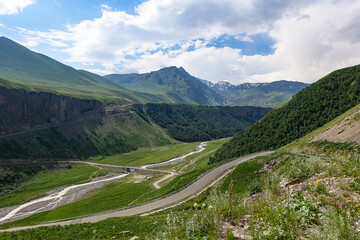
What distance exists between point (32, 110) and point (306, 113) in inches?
7462

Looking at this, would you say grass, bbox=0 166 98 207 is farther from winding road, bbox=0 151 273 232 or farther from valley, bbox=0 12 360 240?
winding road, bbox=0 151 273 232

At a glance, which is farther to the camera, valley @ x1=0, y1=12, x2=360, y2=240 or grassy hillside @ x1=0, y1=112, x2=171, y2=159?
grassy hillside @ x1=0, y1=112, x2=171, y2=159

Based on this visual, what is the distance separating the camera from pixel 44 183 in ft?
347

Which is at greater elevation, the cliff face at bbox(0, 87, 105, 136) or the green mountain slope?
the cliff face at bbox(0, 87, 105, 136)

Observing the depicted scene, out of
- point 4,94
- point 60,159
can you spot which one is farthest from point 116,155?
point 4,94

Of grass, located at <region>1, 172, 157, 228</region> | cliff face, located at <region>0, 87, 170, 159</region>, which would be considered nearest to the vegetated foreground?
grass, located at <region>1, 172, 157, 228</region>

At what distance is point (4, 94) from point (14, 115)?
1760cm

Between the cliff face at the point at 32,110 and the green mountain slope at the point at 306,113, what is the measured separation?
148988mm

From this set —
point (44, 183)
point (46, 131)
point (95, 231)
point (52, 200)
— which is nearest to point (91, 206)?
point (52, 200)

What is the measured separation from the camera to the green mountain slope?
2611 inches

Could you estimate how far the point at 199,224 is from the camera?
1002cm

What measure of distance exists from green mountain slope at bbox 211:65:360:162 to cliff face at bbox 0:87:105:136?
489 ft

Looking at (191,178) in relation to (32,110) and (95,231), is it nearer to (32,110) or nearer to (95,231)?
(95,231)

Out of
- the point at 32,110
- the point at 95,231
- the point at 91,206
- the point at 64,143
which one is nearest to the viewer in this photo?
the point at 95,231
